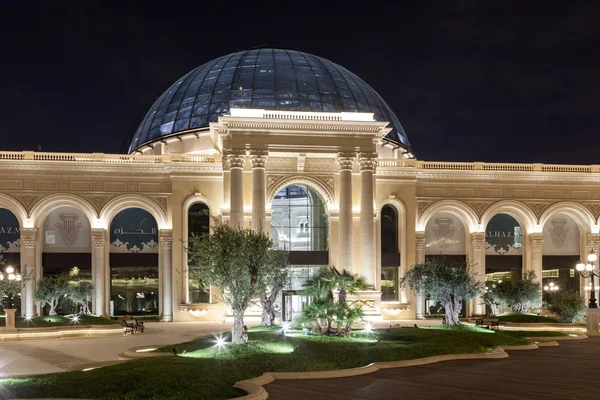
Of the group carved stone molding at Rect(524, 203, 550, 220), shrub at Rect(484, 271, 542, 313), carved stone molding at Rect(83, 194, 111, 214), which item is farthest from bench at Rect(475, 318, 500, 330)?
carved stone molding at Rect(83, 194, 111, 214)

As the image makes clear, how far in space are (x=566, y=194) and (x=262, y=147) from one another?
2248cm

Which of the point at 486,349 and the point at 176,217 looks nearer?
the point at 486,349

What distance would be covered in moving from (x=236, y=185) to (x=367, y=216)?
7954 mm

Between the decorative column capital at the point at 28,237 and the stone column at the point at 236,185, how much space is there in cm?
1253

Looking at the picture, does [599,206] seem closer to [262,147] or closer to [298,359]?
[262,147]

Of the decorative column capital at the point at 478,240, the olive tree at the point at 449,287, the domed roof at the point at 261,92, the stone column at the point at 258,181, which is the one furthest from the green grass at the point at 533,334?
the domed roof at the point at 261,92

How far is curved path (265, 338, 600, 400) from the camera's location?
1562cm

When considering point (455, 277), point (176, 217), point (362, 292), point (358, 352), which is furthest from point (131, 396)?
point (176, 217)

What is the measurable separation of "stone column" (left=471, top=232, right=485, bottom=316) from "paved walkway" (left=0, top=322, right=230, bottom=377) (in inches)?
727

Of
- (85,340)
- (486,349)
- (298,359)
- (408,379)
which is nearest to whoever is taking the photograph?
(408,379)

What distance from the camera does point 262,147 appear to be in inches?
1571

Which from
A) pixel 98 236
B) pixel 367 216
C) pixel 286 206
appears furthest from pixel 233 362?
pixel 286 206

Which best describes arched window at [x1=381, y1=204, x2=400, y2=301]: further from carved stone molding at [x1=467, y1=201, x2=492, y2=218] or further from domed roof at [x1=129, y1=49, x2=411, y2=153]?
domed roof at [x1=129, y1=49, x2=411, y2=153]

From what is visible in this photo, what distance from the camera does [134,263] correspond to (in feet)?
146
